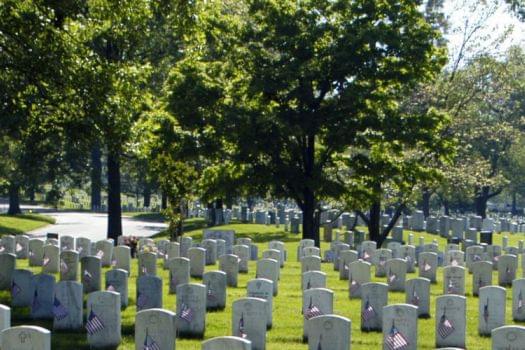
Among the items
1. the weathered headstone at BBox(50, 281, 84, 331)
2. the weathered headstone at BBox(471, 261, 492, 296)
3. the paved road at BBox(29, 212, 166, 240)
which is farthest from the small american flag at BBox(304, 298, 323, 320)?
the paved road at BBox(29, 212, 166, 240)

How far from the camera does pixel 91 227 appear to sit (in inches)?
1972

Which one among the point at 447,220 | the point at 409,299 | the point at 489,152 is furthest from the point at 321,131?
the point at 489,152

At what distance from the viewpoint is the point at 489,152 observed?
6750 cm

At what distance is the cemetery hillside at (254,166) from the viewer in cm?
1540

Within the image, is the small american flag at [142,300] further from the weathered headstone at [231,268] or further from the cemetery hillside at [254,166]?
the weathered headstone at [231,268]

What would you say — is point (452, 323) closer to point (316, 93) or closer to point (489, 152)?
point (316, 93)

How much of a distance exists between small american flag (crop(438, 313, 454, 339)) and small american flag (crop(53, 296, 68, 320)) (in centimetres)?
607

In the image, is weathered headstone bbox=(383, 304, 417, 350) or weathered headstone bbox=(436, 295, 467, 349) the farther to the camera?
weathered headstone bbox=(436, 295, 467, 349)

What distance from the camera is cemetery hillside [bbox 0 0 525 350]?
15.4m

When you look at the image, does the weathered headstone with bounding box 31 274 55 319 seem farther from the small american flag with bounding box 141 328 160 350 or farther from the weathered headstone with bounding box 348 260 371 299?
the weathered headstone with bounding box 348 260 371 299

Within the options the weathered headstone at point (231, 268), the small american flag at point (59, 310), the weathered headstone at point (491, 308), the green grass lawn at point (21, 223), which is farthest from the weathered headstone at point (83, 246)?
the green grass lawn at point (21, 223)

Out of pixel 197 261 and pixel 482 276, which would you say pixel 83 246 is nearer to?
pixel 197 261

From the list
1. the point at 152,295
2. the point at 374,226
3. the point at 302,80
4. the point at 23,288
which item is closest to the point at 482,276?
the point at 152,295

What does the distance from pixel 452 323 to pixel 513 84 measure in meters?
30.2
